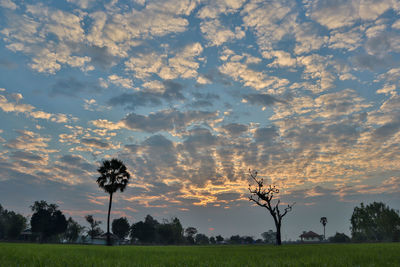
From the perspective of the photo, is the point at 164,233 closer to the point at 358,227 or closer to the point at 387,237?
the point at 358,227

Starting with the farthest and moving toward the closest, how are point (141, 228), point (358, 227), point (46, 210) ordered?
point (141, 228)
point (358, 227)
point (46, 210)

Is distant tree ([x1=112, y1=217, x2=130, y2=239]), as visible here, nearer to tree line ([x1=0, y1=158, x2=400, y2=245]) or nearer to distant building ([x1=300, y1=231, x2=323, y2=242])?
tree line ([x1=0, y1=158, x2=400, y2=245])

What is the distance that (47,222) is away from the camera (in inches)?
3930

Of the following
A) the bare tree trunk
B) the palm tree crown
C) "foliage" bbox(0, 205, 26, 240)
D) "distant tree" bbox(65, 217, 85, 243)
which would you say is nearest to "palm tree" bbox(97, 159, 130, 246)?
the palm tree crown

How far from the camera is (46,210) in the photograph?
4023 inches

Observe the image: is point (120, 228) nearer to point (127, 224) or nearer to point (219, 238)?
point (127, 224)

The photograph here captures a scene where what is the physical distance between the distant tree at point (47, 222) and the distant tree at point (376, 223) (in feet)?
399

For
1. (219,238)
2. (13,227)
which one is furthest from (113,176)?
(219,238)

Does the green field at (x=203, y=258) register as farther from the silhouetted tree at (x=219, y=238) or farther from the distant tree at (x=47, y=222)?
the silhouetted tree at (x=219, y=238)

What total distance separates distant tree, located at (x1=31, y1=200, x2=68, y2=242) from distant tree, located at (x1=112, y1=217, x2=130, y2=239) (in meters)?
38.0

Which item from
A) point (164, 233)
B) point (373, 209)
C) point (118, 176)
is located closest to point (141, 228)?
point (164, 233)

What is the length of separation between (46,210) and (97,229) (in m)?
48.7

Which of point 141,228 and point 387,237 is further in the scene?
point 141,228

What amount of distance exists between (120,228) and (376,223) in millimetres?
119808
